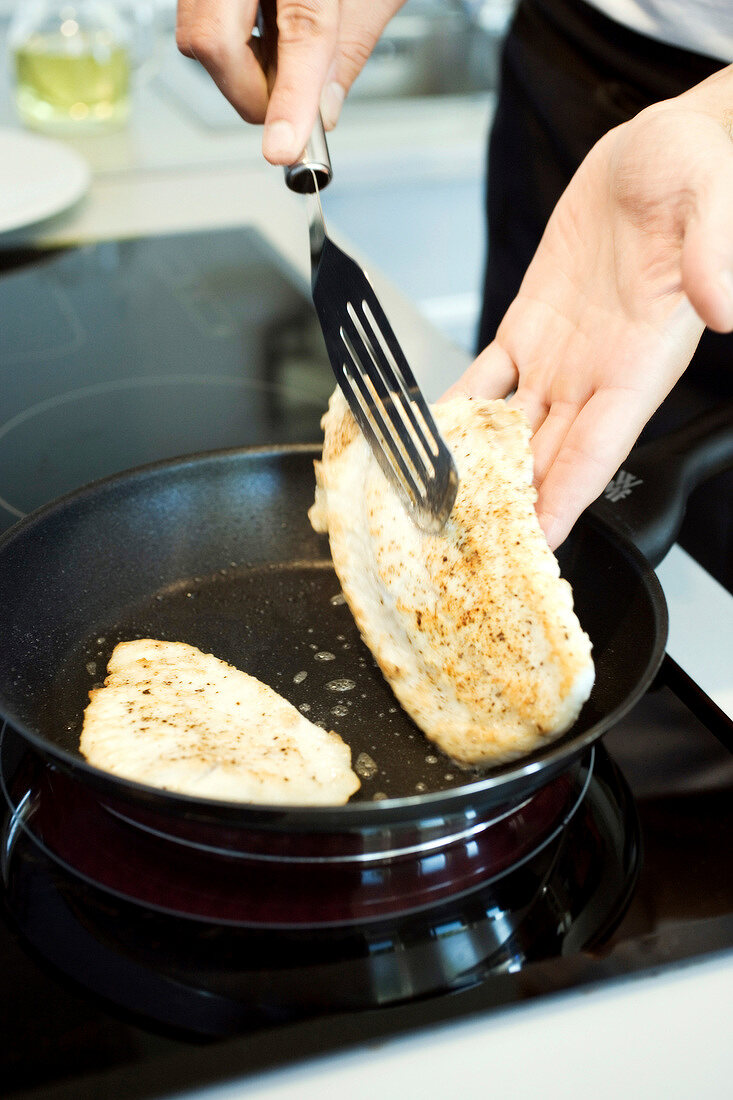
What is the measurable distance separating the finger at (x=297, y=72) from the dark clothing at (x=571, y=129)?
489mm

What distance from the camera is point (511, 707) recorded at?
2.44 feet

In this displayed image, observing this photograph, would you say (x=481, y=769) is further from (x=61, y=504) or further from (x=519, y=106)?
(x=519, y=106)

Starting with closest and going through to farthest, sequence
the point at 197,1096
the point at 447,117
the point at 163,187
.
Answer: the point at 197,1096, the point at 163,187, the point at 447,117

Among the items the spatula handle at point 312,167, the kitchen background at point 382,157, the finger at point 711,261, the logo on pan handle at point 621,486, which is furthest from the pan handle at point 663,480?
the kitchen background at point 382,157

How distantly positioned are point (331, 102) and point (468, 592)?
67cm

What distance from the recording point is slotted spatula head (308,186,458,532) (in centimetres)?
81

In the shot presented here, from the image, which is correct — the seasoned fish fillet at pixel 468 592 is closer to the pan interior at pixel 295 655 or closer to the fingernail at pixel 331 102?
the pan interior at pixel 295 655

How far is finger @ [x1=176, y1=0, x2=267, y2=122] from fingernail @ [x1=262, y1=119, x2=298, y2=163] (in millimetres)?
145

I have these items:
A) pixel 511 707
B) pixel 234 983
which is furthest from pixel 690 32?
pixel 234 983

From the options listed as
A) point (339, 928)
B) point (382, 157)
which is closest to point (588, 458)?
point (339, 928)

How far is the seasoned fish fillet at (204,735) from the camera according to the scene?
0.71m

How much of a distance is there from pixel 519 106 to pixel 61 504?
98 cm

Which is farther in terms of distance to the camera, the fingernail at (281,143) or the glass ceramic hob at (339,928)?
the fingernail at (281,143)

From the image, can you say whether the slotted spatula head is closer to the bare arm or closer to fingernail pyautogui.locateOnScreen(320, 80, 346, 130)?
the bare arm
